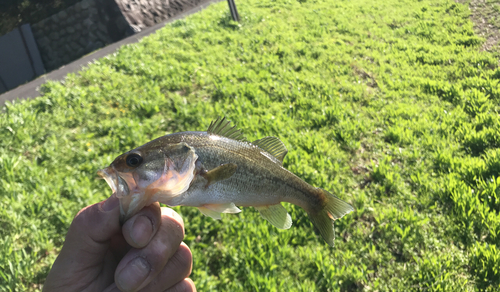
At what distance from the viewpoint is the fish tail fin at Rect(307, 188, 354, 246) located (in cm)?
183

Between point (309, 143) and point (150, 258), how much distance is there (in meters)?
3.71

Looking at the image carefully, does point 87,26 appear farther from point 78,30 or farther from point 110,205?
point 110,205

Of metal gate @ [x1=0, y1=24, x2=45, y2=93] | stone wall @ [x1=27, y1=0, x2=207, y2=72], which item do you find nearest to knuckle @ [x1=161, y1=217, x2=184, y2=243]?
stone wall @ [x1=27, y1=0, x2=207, y2=72]

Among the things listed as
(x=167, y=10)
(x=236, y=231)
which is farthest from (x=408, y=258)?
(x=167, y=10)

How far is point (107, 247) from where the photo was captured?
1.92 meters

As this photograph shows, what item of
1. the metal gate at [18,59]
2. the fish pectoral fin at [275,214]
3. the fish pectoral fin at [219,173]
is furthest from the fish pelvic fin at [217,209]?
the metal gate at [18,59]

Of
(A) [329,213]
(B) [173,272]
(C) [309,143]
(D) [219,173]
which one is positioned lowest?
(C) [309,143]

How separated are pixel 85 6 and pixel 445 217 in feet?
51.8

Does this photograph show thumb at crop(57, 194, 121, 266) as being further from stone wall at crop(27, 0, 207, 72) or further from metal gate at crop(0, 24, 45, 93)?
metal gate at crop(0, 24, 45, 93)

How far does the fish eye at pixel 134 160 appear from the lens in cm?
149

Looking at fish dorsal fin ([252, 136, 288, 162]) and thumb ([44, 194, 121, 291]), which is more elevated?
fish dorsal fin ([252, 136, 288, 162])

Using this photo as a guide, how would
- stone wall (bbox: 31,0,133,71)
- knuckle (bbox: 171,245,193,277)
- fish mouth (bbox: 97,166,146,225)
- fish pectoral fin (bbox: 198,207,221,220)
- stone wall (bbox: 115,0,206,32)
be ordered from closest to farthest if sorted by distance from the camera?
fish mouth (bbox: 97,166,146,225)
fish pectoral fin (bbox: 198,207,221,220)
knuckle (bbox: 171,245,193,277)
stone wall (bbox: 31,0,133,71)
stone wall (bbox: 115,0,206,32)

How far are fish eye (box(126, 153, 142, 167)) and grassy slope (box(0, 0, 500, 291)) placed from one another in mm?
2124

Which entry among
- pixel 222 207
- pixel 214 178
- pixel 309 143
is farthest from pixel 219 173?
pixel 309 143
